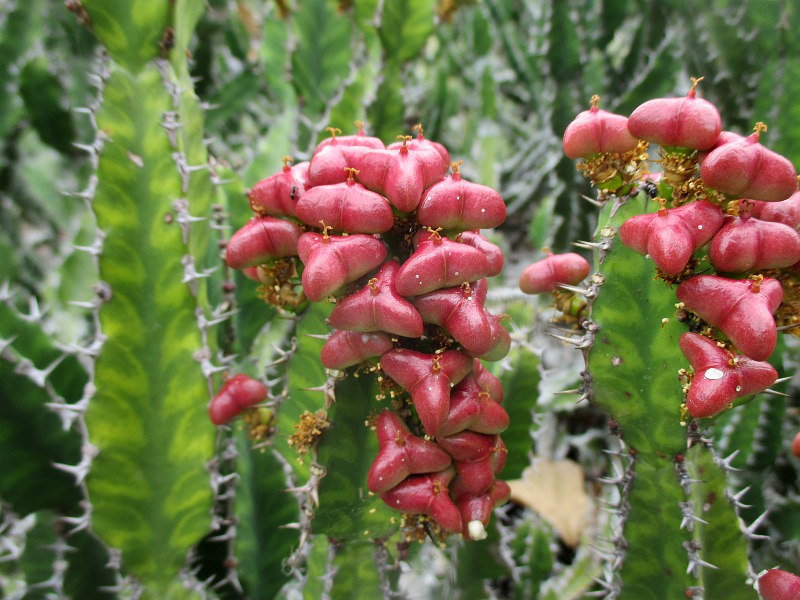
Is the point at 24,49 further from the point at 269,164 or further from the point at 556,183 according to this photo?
the point at 556,183

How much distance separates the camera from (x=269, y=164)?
1709mm

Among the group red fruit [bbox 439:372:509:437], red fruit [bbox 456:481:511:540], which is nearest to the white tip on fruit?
red fruit [bbox 456:481:511:540]

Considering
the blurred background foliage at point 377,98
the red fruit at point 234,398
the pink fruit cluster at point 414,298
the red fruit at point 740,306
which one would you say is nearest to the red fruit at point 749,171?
the red fruit at point 740,306

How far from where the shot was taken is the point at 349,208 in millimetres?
798

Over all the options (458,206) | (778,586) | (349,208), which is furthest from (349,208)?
(778,586)

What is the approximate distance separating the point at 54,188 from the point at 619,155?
7.63 ft

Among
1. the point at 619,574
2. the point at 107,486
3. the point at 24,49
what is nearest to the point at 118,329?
the point at 107,486

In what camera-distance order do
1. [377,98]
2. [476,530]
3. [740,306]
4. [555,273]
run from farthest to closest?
[377,98] → [555,273] → [476,530] → [740,306]

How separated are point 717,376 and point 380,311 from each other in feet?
1.30

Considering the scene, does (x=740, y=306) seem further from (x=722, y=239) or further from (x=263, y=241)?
(x=263, y=241)

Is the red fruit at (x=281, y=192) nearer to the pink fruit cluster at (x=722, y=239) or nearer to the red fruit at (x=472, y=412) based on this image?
the red fruit at (x=472, y=412)

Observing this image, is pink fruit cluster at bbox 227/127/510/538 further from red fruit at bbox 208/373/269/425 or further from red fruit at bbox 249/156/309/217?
red fruit at bbox 208/373/269/425

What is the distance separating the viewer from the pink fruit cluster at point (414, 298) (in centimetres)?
77

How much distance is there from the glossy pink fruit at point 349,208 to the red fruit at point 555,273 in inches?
12.1
